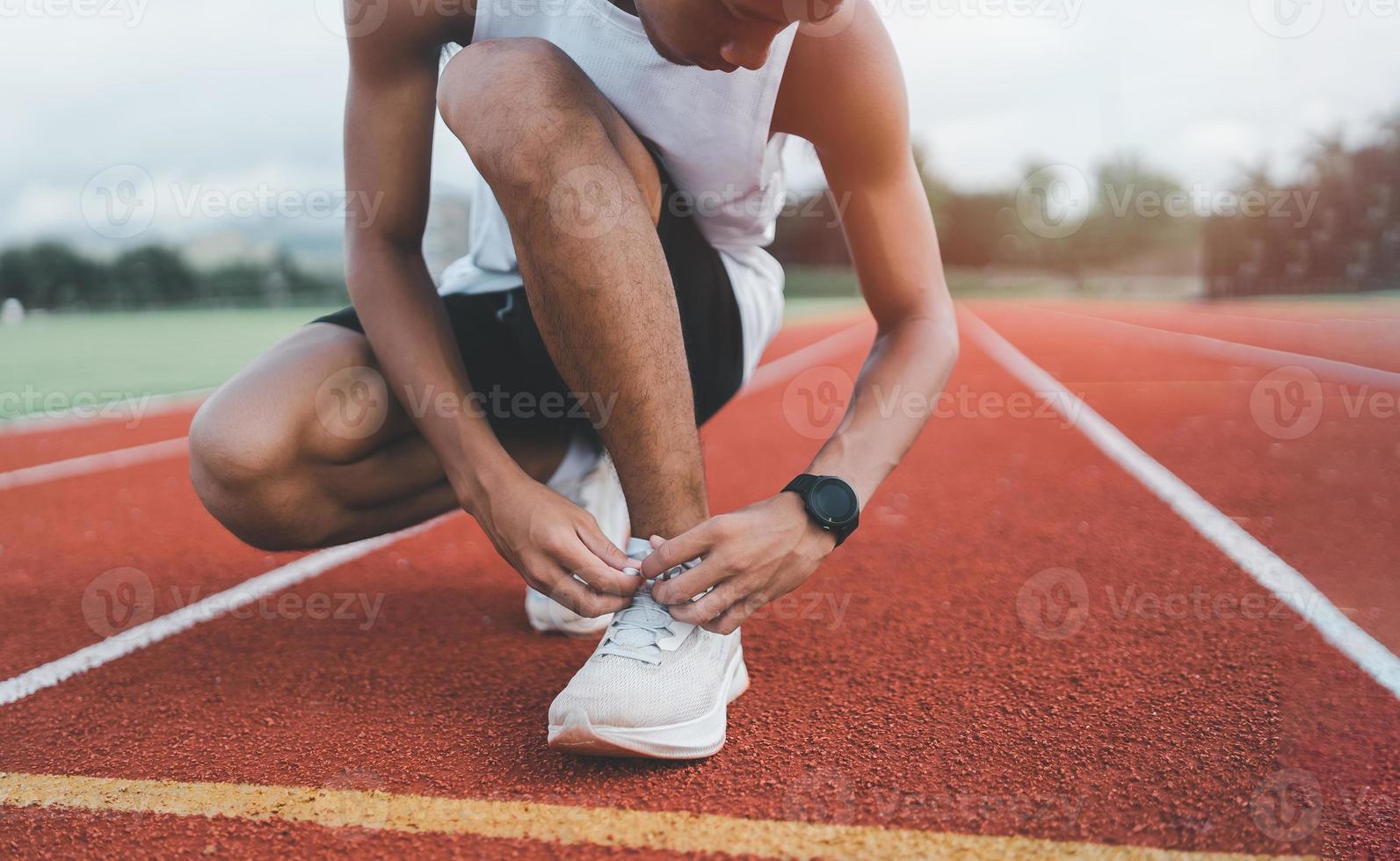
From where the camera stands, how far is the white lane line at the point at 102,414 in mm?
5988

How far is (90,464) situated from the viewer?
4672 mm

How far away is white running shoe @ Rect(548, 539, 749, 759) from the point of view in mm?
1439

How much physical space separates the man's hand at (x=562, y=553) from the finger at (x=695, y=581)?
0.07m

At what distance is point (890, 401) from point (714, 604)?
513 mm

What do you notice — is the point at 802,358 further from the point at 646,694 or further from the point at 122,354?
the point at 646,694


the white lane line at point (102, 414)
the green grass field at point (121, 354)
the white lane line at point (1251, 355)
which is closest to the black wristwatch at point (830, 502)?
the white lane line at point (102, 414)

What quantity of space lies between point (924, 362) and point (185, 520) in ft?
9.04

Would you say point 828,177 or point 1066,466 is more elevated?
point 828,177

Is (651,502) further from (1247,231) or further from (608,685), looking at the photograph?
(1247,231)

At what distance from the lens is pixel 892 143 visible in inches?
71.4

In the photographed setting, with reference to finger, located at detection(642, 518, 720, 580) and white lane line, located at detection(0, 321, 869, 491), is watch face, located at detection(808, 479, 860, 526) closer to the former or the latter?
finger, located at detection(642, 518, 720, 580)

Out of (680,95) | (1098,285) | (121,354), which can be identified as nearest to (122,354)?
(121,354)

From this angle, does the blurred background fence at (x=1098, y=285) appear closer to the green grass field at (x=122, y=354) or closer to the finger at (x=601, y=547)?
the green grass field at (x=122, y=354)

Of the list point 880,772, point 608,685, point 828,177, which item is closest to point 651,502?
point 608,685
